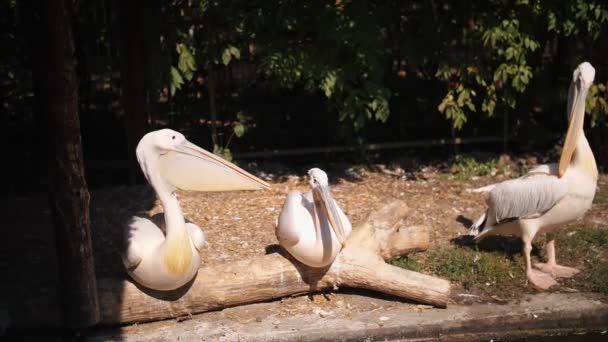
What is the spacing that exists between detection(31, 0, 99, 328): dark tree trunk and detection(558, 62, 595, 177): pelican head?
9.40ft

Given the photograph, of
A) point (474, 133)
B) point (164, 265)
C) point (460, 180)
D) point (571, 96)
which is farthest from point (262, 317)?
point (474, 133)

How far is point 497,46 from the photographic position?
21.4 ft

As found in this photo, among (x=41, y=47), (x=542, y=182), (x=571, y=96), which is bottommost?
(x=542, y=182)

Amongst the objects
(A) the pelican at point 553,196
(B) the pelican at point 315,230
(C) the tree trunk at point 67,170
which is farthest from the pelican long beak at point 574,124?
(C) the tree trunk at point 67,170

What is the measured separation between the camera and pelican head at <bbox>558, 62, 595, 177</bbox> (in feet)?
14.9

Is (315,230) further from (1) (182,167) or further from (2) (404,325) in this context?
(1) (182,167)

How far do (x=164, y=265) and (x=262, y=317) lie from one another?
0.66 m

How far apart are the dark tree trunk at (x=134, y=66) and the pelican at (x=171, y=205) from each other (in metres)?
2.31

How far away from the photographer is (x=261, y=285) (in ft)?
13.7

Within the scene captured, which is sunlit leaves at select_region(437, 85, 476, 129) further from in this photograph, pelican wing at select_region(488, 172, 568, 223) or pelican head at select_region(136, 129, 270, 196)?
pelican head at select_region(136, 129, 270, 196)

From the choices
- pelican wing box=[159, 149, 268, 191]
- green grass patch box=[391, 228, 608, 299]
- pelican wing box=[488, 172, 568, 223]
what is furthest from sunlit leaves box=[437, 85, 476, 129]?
pelican wing box=[159, 149, 268, 191]

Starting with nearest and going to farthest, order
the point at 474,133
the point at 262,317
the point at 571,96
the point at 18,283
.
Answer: the point at 262,317 → the point at 18,283 → the point at 571,96 → the point at 474,133

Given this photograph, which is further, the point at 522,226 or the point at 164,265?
the point at 522,226

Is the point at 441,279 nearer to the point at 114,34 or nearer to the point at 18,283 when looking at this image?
the point at 18,283
